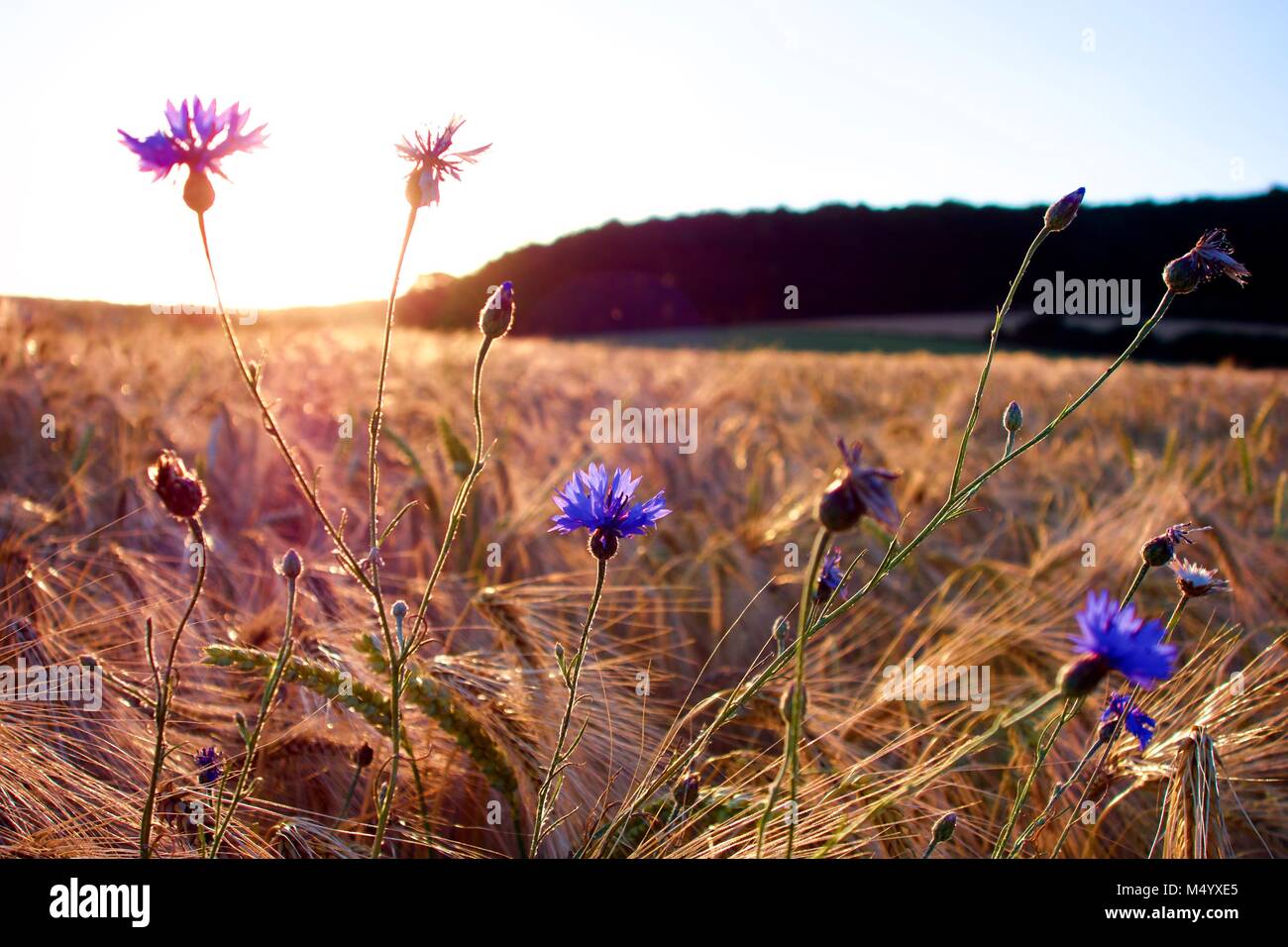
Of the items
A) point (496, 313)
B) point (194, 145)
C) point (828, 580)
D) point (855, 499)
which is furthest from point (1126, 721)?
point (194, 145)

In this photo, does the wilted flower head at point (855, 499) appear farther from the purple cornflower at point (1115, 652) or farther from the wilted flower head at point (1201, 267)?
the wilted flower head at point (1201, 267)

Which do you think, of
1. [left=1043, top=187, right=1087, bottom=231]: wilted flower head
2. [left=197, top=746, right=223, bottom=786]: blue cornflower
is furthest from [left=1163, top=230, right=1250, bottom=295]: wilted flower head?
[left=197, top=746, right=223, bottom=786]: blue cornflower

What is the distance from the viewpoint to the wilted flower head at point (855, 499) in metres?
0.64

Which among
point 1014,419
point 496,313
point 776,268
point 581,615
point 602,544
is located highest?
point 776,268

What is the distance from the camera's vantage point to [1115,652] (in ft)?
2.40

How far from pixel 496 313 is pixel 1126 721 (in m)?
1.00

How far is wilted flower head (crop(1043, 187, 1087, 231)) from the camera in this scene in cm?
102

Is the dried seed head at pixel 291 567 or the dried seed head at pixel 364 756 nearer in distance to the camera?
the dried seed head at pixel 291 567

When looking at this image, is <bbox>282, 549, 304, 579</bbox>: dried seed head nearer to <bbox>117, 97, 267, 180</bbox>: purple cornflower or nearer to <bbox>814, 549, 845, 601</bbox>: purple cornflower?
<bbox>117, 97, 267, 180</bbox>: purple cornflower

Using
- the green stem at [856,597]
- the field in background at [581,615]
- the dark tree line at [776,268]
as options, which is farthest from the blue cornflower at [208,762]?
the dark tree line at [776,268]

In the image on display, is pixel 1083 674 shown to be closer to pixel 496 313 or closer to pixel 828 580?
pixel 828 580

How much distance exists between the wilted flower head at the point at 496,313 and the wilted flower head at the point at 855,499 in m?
0.41

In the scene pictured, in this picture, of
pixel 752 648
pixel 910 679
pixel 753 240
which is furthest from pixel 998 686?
pixel 753 240

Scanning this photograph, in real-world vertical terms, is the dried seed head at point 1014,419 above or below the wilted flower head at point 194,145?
below
